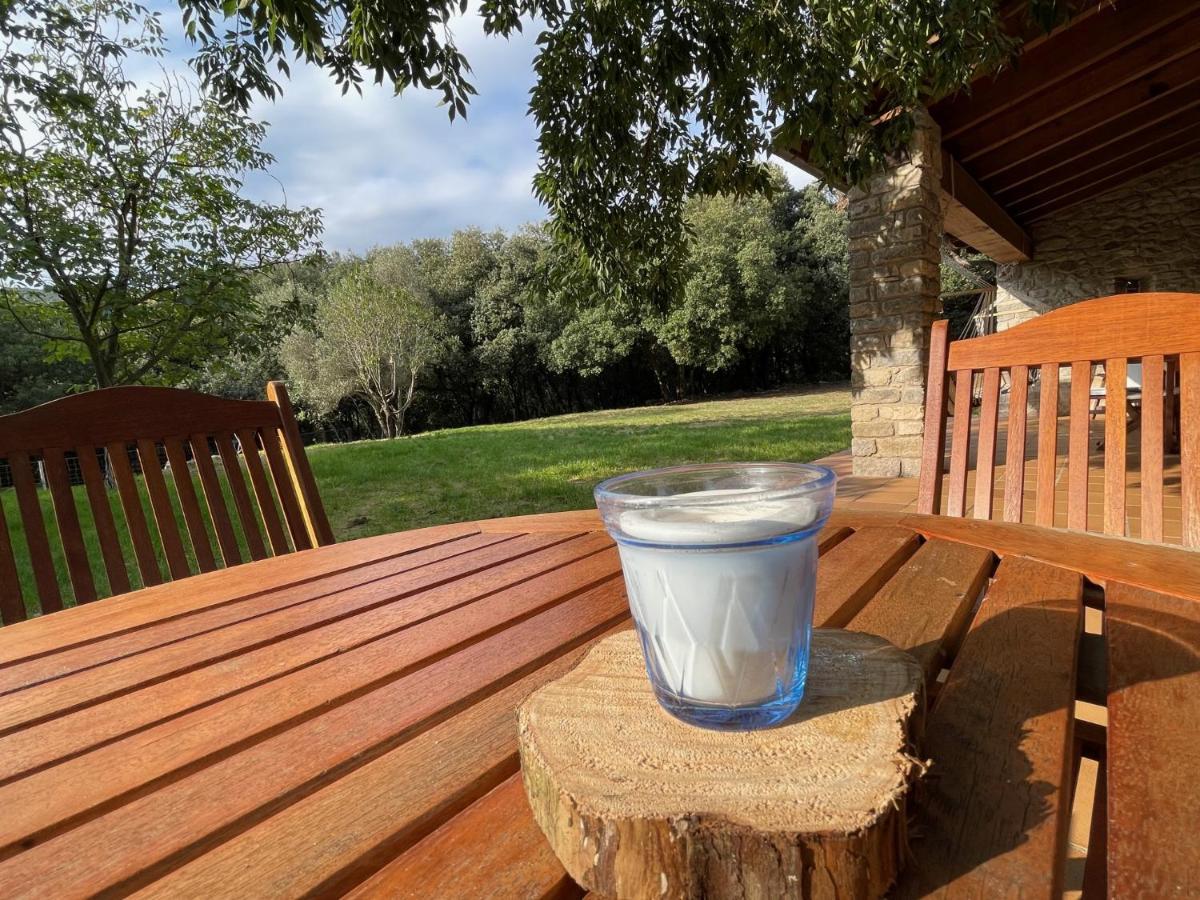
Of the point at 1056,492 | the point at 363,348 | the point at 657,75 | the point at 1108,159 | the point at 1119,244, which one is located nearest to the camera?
the point at 1056,492

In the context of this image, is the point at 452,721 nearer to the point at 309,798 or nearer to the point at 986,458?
the point at 309,798

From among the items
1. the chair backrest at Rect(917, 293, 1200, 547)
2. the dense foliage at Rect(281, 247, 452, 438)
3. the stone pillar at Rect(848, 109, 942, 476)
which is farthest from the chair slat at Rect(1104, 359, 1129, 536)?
the dense foliage at Rect(281, 247, 452, 438)

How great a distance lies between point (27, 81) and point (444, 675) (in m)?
4.66

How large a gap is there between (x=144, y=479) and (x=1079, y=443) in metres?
1.50

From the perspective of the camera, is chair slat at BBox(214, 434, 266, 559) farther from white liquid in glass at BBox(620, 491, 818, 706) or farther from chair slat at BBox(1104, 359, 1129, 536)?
chair slat at BBox(1104, 359, 1129, 536)

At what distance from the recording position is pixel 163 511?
1050mm

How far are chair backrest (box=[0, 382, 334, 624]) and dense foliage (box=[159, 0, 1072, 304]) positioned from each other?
1.04 m

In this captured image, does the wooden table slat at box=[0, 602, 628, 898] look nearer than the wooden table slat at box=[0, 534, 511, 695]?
Yes

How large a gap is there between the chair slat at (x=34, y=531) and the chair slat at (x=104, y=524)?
0.06 meters

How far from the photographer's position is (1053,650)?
493 mm

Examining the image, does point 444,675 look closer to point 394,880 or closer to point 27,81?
point 394,880

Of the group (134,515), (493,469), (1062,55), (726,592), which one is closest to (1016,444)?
(726,592)

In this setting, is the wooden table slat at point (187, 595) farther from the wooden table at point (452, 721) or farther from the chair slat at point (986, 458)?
the chair slat at point (986, 458)

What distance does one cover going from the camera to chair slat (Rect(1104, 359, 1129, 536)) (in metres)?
0.93
